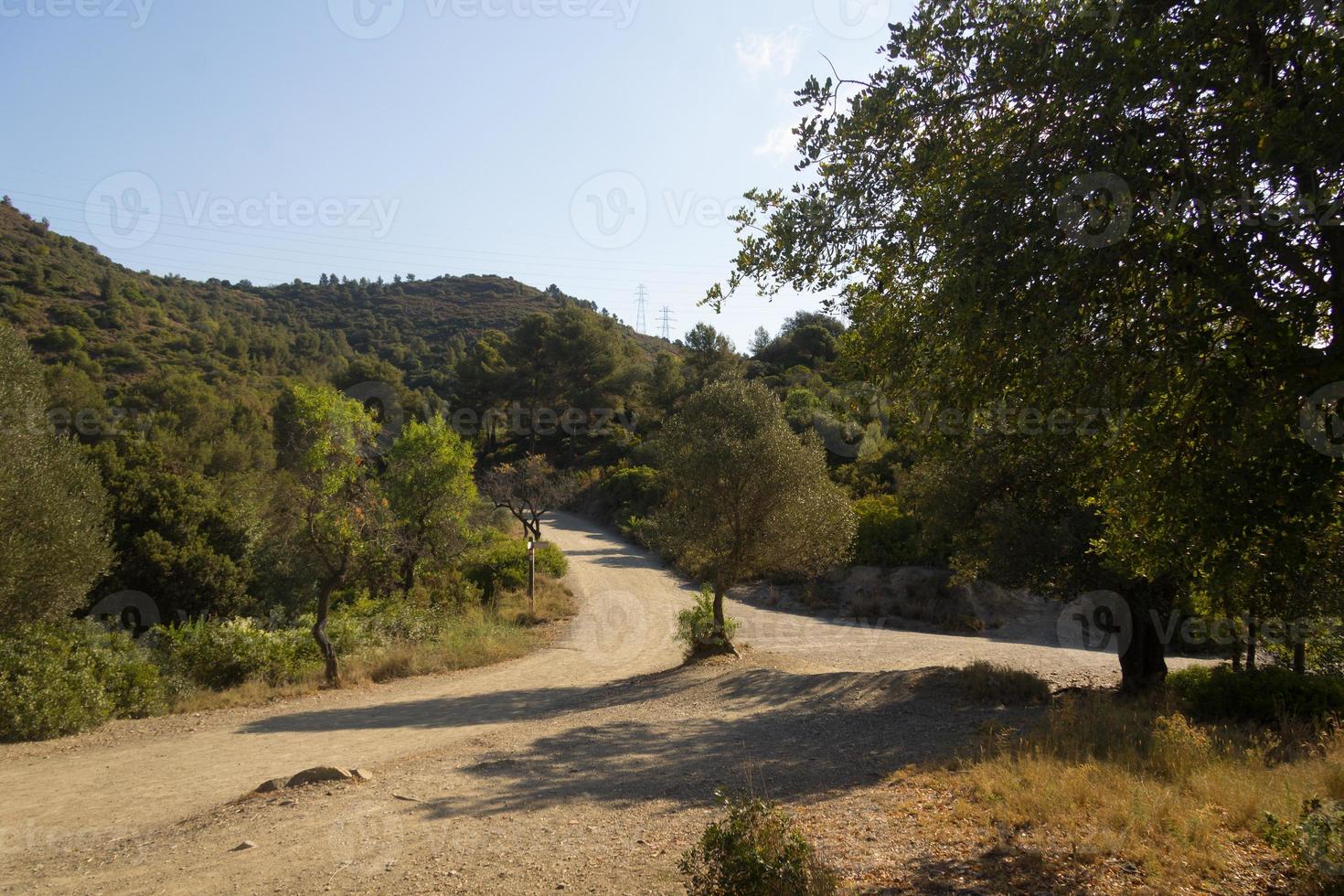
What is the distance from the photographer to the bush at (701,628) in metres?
17.1

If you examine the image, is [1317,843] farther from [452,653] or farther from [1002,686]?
[452,653]

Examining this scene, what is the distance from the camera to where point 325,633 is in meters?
15.7

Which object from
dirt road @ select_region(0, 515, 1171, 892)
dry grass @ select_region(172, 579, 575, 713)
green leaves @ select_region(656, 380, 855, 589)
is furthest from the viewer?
green leaves @ select_region(656, 380, 855, 589)

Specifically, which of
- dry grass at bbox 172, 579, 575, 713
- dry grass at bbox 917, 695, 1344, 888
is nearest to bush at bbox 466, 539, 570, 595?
dry grass at bbox 172, 579, 575, 713

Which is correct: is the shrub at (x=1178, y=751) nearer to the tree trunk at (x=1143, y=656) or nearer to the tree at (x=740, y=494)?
the tree trunk at (x=1143, y=656)

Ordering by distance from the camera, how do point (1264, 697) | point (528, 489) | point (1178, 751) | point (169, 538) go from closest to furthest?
1. point (1178, 751)
2. point (1264, 697)
3. point (169, 538)
4. point (528, 489)

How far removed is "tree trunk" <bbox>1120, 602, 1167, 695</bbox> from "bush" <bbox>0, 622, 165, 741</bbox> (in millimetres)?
16883

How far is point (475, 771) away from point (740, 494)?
362 inches

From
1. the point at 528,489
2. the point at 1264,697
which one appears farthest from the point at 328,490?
the point at 1264,697

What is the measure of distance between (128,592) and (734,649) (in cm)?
A: 1597

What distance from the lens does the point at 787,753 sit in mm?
9484

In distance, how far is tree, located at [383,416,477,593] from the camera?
2381 cm

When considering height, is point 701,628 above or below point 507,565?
below

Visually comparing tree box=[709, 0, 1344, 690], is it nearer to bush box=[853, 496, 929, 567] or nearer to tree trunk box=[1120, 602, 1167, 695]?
tree trunk box=[1120, 602, 1167, 695]
